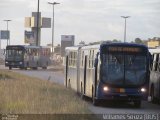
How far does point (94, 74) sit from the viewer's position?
2523 centimetres

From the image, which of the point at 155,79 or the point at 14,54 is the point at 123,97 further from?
the point at 14,54

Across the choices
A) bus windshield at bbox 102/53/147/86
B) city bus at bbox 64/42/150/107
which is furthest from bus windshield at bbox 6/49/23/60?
bus windshield at bbox 102/53/147/86

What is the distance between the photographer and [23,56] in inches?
2800

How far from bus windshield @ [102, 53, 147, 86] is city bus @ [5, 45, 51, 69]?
46822mm

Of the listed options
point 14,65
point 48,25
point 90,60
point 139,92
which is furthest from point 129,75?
point 48,25

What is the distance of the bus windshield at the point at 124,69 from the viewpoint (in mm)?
24266

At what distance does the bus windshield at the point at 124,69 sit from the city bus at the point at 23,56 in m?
46.8

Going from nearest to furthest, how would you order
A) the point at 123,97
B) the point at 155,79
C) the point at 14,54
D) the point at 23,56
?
1. the point at 123,97
2. the point at 155,79
3. the point at 23,56
4. the point at 14,54

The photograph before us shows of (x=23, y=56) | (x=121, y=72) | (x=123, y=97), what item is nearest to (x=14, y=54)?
(x=23, y=56)

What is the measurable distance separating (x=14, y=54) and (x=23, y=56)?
121cm

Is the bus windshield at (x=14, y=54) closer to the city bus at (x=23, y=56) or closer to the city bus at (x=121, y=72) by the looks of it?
the city bus at (x=23, y=56)

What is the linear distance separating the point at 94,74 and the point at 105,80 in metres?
1.09

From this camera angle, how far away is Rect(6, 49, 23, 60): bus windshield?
70.9m

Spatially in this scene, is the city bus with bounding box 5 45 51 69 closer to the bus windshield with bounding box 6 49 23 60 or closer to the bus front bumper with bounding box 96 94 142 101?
the bus windshield with bounding box 6 49 23 60
